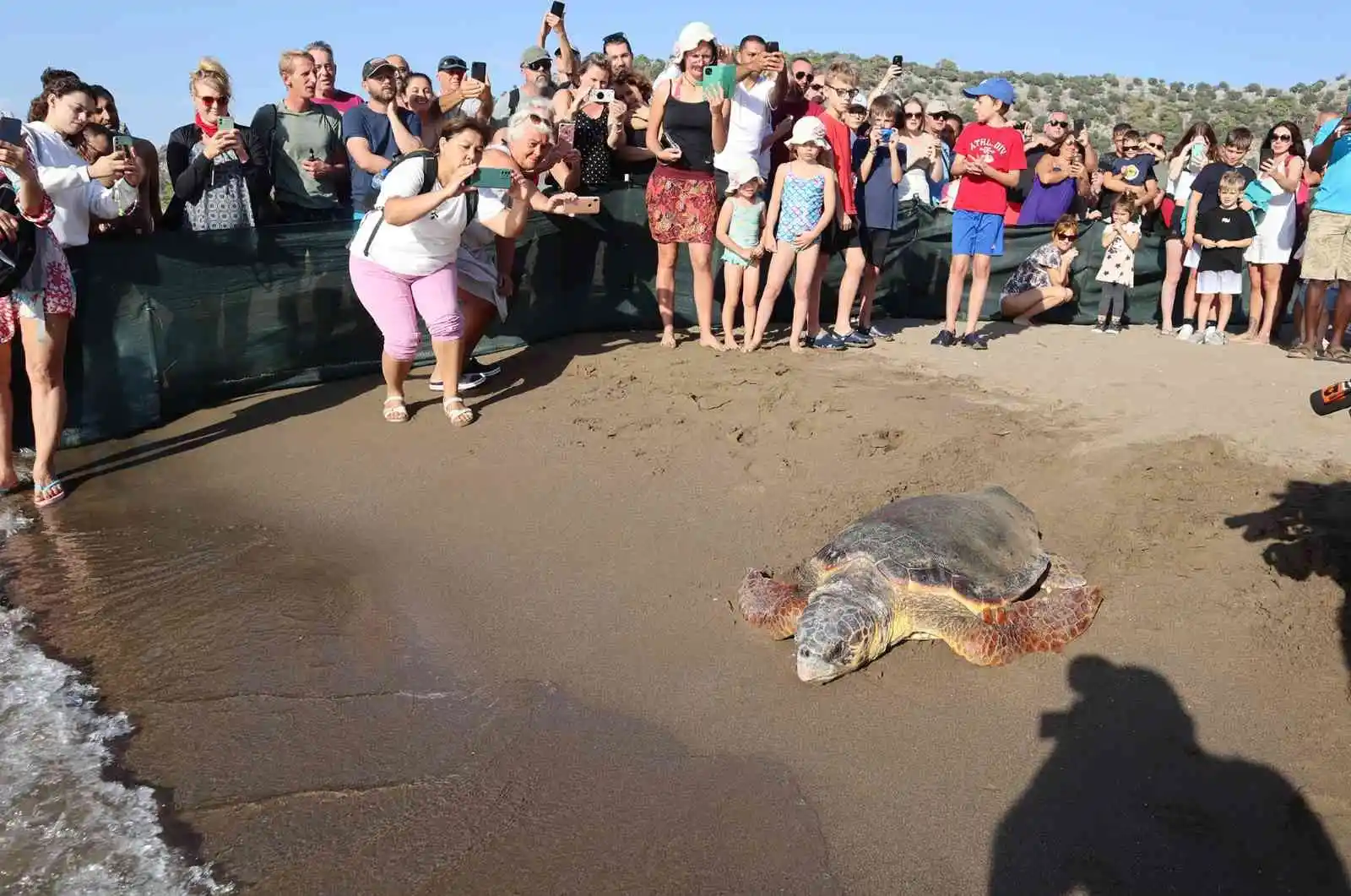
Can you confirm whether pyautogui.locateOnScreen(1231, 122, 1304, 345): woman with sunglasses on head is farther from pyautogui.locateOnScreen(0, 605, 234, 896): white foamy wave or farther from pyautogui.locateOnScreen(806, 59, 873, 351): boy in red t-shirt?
pyautogui.locateOnScreen(0, 605, 234, 896): white foamy wave

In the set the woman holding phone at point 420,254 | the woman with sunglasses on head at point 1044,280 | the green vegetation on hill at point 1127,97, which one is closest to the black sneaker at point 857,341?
the woman with sunglasses on head at point 1044,280

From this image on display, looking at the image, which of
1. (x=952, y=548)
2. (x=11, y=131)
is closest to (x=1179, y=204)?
Answer: (x=952, y=548)

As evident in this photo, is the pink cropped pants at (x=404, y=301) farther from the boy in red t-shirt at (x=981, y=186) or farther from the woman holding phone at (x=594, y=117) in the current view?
the boy in red t-shirt at (x=981, y=186)

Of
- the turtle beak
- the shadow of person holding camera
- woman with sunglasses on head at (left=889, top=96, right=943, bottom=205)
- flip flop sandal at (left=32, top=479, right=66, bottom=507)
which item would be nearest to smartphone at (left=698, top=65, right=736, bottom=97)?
woman with sunglasses on head at (left=889, top=96, right=943, bottom=205)

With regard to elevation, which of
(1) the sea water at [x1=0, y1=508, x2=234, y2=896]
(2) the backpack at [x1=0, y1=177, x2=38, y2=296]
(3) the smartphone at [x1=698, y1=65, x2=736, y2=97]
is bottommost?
(1) the sea water at [x1=0, y1=508, x2=234, y2=896]

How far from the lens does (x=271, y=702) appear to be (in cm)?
328

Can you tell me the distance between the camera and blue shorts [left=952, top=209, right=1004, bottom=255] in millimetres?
7113

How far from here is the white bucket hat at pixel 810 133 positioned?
651cm

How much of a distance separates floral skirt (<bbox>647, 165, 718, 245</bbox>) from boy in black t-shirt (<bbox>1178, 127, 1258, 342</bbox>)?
13.5 ft

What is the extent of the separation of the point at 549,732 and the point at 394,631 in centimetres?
95

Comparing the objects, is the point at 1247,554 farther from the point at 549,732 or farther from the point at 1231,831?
the point at 549,732

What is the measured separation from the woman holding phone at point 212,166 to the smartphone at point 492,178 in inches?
54.6

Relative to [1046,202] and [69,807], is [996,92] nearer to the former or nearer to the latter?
[1046,202]

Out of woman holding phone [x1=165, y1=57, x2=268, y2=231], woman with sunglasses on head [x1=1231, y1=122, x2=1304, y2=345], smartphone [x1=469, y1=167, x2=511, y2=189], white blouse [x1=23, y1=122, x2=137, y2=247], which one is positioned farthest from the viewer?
woman with sunglasses on head [x1=1231, y1=122, x2=1304, y2=345]
